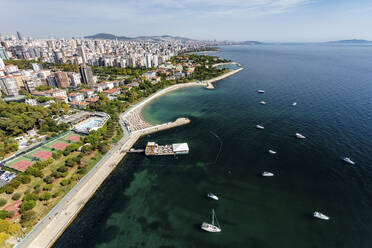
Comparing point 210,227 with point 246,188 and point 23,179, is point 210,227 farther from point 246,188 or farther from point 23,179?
point 23,179

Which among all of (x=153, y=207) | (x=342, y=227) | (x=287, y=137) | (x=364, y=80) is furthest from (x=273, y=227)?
(x=364, y=80)

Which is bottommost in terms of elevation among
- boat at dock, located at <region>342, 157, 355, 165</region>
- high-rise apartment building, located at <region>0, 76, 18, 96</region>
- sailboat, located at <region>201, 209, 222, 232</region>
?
sailboat, located at <region>201, 209, 222, 232</region>

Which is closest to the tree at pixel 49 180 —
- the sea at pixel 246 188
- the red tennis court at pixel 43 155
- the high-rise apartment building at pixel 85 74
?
the sea at pixel 246 188

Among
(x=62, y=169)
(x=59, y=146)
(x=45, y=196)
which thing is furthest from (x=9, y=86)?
(x=45, y=196)

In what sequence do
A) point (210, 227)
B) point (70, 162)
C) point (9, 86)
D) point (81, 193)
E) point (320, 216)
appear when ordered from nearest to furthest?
point (210, 227)
point (320, 216)
point (81, 193)
point (70, 162)
point (9, 86)

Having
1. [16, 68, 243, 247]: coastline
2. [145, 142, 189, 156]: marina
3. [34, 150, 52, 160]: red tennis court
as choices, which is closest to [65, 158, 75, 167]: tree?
[16, 68, 243, 247]: coastline

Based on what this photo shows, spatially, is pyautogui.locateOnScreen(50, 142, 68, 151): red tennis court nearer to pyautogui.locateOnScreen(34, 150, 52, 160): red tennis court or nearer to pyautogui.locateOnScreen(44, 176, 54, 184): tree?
pyautogui.locateOnScreen(34, 150, 52, 160): red tennis court
